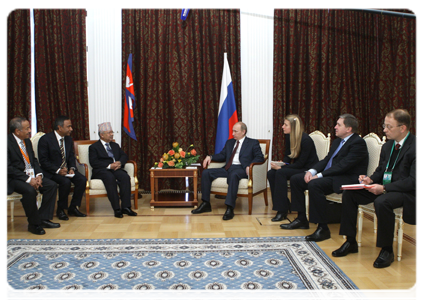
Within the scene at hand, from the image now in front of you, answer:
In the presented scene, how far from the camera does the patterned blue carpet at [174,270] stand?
7.99ft

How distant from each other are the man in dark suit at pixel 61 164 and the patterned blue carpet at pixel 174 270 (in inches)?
44.3

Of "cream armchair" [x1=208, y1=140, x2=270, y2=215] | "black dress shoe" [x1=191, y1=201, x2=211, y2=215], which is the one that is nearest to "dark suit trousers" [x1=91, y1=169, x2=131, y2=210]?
"black dress shoe" [x1=191, y1=201, x2=211, y2=215]

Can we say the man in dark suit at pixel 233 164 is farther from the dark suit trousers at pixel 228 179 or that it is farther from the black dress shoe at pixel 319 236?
the black dress shoe at pixel 319 236

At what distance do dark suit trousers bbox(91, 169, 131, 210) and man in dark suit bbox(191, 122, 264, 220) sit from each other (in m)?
0.95

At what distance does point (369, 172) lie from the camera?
149 inches

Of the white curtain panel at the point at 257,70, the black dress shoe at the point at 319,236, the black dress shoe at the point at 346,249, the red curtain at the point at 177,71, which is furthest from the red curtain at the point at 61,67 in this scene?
the black dress shoe at the point at 346,249

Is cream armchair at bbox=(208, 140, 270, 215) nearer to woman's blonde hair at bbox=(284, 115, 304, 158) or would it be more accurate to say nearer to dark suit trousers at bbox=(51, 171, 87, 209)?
woman's blonde hair at bbox=(284, 115, 304, 158)

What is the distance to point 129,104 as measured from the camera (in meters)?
5.81

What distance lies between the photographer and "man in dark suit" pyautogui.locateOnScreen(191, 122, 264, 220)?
469 centimetres

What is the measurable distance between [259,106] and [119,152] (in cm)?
265

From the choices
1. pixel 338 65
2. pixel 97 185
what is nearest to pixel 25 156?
pixel 97 185

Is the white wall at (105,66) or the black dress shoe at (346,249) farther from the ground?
the white wall at (105,66)

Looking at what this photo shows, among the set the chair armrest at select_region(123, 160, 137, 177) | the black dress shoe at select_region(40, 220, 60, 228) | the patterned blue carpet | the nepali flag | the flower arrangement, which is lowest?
the patterned blue carpet

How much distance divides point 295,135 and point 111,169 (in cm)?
261
